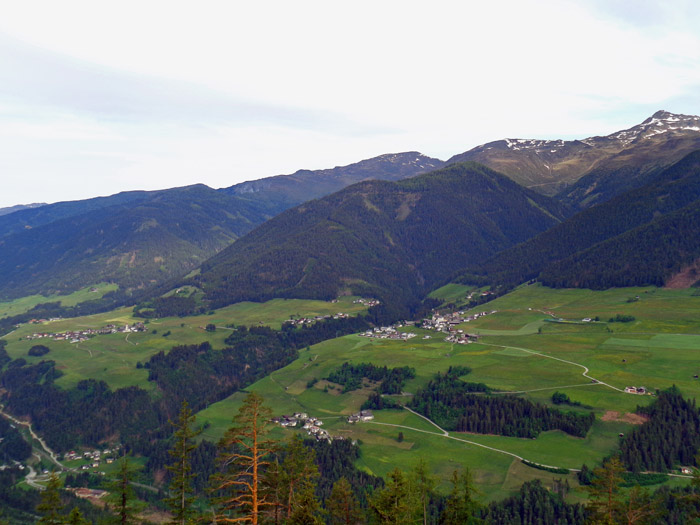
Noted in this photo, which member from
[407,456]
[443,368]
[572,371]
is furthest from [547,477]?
[443,368]

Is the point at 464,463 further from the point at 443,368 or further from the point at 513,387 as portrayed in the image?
the point at 443,368

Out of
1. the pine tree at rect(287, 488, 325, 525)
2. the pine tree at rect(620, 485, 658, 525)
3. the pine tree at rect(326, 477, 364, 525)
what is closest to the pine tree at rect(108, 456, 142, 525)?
the pine tree at rect(287, 488, 325, 525)

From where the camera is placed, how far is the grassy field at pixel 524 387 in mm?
114562

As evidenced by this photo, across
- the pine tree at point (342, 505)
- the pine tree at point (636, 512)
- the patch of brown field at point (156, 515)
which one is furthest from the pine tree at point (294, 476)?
the patch of brown field at point (156, 515)

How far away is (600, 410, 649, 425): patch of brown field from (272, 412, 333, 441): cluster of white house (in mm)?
73425

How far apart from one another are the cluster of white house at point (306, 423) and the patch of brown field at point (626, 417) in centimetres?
7342

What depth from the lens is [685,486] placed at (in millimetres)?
92500

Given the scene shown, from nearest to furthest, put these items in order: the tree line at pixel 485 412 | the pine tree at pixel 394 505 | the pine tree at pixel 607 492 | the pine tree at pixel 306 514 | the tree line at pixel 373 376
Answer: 1. the pine tree at pixel 306 514
2. the pine tree at pixel 394 505
3. the pine tree at pixel 607 492
4. the tree line at pixel 485 412
5. the tree line at pixel 373 376

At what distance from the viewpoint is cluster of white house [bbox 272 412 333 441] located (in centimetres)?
13862

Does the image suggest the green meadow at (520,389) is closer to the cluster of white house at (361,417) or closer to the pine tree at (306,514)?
the cluster of white house at (361,417)

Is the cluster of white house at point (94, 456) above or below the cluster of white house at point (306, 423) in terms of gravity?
below

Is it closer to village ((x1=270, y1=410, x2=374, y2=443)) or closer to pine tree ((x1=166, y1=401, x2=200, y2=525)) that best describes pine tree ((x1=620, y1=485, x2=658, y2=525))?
pine tree ((x1=166, y1=401, x2=200, y2=525))

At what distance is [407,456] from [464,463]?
50.0 ft

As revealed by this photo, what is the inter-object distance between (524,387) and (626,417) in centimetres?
3074
